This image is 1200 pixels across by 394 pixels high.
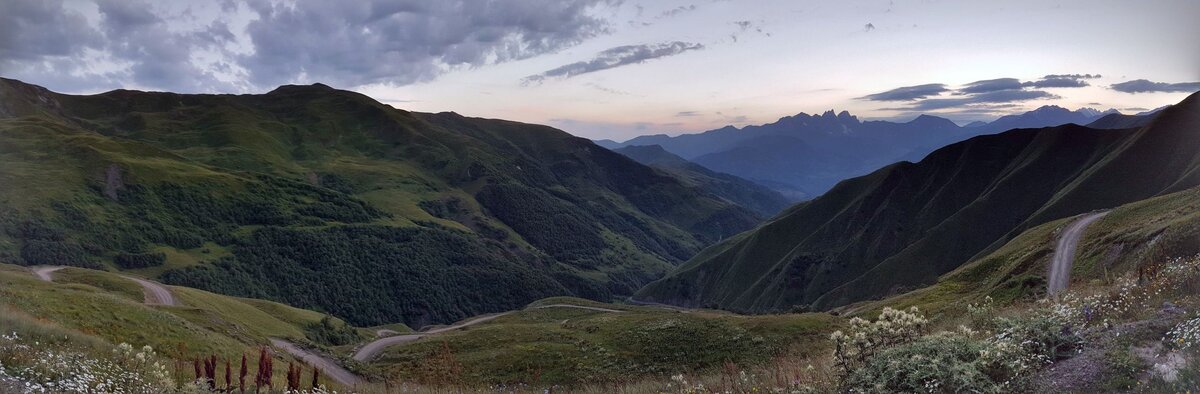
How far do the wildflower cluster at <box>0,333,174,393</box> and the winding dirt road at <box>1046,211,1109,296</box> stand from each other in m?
47.3

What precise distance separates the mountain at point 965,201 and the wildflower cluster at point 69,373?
129 metres

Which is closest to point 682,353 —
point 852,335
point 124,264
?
point 852,335

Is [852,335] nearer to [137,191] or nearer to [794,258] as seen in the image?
[794,258]

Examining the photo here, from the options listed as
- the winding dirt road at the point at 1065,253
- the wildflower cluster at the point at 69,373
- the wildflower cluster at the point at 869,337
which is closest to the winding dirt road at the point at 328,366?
the wildflower cluster at the point at 69,373

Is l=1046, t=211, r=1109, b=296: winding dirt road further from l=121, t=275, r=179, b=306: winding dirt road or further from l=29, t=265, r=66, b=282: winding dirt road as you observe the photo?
l=29, t=265, r=66, b=282: winding dirt road

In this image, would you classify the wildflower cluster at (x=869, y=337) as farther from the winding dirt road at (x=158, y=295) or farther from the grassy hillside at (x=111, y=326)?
the winding dirt road at (x=158, y=295)

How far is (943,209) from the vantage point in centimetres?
16312

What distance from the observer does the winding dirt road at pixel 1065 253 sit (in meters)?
45.9

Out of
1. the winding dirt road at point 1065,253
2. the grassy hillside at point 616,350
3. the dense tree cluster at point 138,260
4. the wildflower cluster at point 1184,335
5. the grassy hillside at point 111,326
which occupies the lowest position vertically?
the dense tree cluster at point 138,260

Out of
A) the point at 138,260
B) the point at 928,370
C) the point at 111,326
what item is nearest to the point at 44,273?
the point at 138,260

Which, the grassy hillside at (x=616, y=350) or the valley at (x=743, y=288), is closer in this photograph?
the valley at (x=743, y=288)

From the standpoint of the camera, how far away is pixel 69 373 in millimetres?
11156

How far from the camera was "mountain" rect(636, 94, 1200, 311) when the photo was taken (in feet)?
389

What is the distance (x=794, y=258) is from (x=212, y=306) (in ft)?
505
